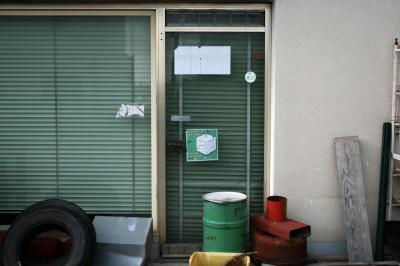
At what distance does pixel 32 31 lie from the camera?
562cm

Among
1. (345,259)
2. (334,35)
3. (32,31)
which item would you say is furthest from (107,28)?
(345,259)

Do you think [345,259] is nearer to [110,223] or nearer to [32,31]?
[110,223]

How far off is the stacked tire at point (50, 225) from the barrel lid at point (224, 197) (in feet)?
4.06

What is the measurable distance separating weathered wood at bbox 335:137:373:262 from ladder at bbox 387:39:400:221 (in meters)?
0.33

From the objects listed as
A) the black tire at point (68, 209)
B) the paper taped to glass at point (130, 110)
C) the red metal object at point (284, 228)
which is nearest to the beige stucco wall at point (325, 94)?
the red metal object at point (284, 228)

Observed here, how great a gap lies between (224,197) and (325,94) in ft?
5.08

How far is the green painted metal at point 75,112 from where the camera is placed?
222 inches

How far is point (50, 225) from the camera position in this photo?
16.4ft

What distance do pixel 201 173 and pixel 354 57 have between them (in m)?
2.09

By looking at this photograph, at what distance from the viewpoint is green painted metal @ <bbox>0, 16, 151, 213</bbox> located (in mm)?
5637

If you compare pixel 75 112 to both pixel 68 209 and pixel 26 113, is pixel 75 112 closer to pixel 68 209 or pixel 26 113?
pixel 26 113

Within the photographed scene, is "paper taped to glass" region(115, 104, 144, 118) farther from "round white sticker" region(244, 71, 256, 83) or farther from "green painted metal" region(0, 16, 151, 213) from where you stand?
"round white sticker" region(244, 71, 256, 83)

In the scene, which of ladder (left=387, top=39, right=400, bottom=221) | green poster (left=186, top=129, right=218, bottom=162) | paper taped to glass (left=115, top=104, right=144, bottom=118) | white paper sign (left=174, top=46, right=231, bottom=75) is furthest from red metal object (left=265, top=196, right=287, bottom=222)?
paper taped to glass (left=115, top=104, right=144, bottom=118)

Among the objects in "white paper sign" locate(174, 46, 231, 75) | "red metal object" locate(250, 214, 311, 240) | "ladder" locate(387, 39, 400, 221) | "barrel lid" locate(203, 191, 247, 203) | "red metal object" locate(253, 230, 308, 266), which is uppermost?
"white paper sign" locate(174, 46, 231, 75)
